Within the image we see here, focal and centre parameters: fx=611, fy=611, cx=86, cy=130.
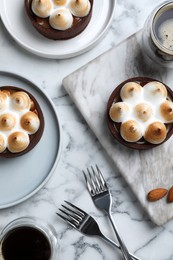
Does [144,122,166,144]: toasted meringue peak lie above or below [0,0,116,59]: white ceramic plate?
below

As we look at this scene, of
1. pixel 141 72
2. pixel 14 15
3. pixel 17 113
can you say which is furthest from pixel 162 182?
pixel 14 15

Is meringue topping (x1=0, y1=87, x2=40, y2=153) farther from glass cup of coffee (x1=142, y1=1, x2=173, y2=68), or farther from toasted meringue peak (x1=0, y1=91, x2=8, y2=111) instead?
glass cup of coffee (x1=142, y1=1, x2=173, y2=68)

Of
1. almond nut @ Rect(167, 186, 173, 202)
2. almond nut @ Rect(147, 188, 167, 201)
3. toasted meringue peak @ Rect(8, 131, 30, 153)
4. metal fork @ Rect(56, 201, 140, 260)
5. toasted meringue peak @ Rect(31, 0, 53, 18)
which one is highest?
toasted meringue peak @ Rect(31, 0, 53, 18)

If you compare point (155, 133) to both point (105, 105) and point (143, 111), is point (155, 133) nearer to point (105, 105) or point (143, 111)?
point (143, 111)

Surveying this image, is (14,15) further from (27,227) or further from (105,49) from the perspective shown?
(27,227)

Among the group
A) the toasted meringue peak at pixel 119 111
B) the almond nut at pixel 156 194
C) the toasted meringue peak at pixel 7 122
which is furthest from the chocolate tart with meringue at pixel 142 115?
the toasted meringue peak at pixel 7 122

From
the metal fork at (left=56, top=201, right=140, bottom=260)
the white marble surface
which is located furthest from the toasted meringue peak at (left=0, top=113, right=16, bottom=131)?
the metal fork at (left=56, top=201, right=140, bottom=260)
